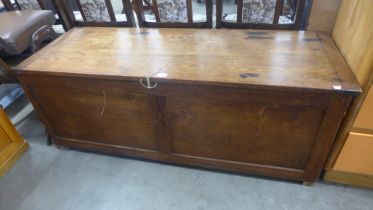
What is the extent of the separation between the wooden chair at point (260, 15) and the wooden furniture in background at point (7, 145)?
1.41 meters

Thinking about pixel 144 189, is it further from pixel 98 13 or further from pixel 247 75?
pixel 98 13

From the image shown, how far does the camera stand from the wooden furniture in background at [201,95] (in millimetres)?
946

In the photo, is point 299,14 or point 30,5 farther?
point 30,5

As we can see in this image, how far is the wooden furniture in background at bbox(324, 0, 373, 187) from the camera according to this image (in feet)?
2.85

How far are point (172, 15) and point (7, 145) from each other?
128cm

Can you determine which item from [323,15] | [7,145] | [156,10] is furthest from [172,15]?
[7,145]

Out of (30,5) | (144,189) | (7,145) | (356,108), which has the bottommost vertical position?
(144,189)

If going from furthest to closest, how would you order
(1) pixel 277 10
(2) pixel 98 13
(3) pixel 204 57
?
(2) pixel 98 13
(1) pixel 277 10
(3) pixel 204 57

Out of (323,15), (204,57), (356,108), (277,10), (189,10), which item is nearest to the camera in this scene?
→ (356,108)

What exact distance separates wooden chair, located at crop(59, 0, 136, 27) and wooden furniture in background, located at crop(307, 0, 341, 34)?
1.05 meters

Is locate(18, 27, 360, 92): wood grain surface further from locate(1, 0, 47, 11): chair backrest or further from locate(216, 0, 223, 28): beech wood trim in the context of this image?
locate(1, 0, 47, 11): chair backrest

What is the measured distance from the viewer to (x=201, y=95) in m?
1.00

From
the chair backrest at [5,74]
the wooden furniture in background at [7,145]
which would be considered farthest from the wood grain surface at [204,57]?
the wooden furniture in background at [7,145]

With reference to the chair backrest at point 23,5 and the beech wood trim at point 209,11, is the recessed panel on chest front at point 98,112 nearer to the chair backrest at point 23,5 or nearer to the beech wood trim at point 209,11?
the beech wood trim at point 209,11
